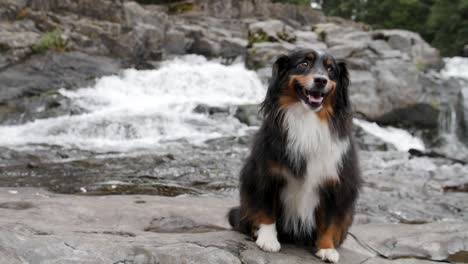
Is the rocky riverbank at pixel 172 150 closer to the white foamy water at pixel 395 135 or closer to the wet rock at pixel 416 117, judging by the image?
the wet rock at pixel 416 117

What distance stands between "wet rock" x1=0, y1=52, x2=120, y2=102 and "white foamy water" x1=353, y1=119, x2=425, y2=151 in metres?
9.10

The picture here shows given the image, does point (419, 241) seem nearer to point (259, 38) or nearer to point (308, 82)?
point (308, 82)

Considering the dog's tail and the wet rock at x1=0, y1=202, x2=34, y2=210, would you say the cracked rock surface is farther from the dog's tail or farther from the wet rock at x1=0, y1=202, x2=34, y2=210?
the dog's tail

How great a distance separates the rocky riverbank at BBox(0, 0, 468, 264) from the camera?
335 cm

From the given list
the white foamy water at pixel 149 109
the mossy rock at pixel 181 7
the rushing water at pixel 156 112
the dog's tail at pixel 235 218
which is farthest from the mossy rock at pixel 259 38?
the dog's tail at pixel 235 218

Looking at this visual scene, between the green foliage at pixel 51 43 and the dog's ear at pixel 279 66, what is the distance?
1460 cm

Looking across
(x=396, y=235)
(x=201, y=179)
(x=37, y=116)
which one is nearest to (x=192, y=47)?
(x=37, y=116)

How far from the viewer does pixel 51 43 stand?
53.9 ft

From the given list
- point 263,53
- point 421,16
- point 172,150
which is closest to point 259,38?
point 263,53

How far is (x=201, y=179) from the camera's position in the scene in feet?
26.5

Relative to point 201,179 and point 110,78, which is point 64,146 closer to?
point 201,179

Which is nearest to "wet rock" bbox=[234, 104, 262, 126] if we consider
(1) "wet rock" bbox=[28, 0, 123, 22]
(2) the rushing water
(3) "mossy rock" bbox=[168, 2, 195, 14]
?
(2) the rushing water

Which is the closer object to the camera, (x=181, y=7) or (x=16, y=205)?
(x=16, y=205)

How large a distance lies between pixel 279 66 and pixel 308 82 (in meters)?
0.28
